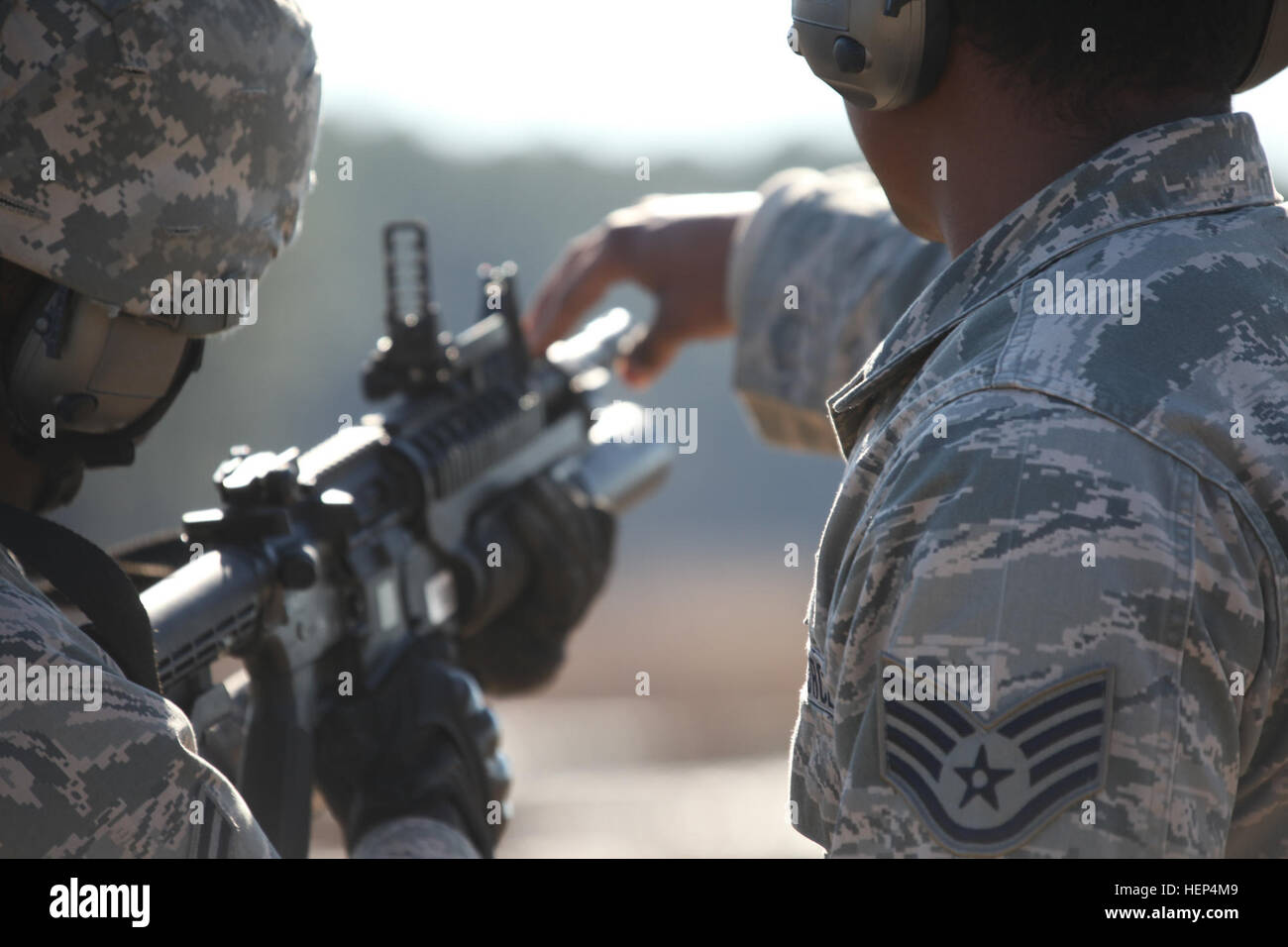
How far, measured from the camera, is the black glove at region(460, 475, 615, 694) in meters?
4.27

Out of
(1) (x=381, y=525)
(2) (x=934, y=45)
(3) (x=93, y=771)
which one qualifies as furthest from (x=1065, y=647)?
(1) (x=381, y=525)

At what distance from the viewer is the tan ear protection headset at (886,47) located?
1.77 m

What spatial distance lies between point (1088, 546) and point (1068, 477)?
72 mm

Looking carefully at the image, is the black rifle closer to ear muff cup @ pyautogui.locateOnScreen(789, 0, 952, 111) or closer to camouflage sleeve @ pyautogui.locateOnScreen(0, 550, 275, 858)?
camouflage sleeve @ pyautogui.locateOnScreen(0, 550, 275, 858)

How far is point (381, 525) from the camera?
11.8ft

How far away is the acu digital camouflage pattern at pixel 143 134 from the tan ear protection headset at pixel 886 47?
38.7 inches

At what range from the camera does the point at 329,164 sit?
20.5 metres

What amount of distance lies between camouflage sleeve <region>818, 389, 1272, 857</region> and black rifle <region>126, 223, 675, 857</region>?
161 centimetres

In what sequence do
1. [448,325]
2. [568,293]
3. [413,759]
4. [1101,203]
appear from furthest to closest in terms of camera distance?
[448,325] < [568,293] < [413,759] < [1101,203]

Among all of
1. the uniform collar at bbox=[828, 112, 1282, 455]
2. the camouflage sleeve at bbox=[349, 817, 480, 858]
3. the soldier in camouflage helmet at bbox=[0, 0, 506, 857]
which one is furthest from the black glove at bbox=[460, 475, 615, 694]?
the uniform collar at bbox=[828, 112, 1282, 455]

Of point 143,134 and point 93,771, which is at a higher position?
point 143,134

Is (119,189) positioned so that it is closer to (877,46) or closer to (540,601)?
(877,46)

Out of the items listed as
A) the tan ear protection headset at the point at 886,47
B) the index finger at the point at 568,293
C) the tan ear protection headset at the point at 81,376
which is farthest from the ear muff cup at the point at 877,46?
the index finger at the point at 568,293
